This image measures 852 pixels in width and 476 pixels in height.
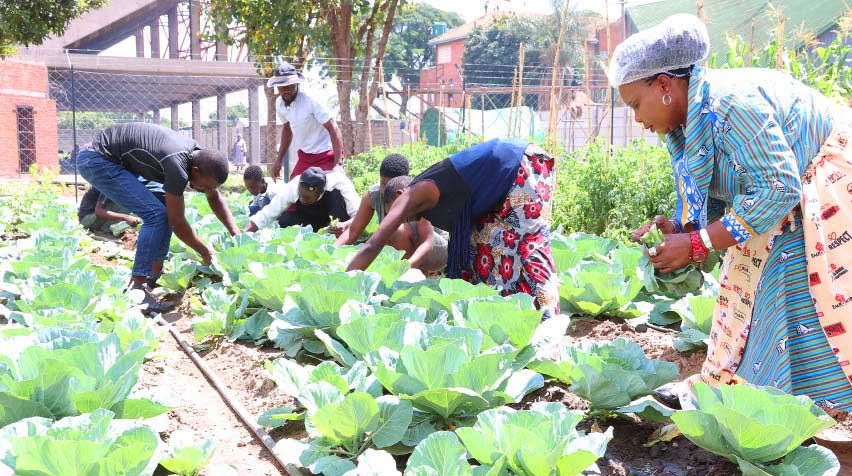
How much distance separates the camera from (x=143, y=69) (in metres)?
16.5

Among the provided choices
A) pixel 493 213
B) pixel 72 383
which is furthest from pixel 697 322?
pixel 72 383

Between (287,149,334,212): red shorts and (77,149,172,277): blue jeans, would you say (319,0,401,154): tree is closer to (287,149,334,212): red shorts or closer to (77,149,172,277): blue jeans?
(287,149,334,212): red shorts

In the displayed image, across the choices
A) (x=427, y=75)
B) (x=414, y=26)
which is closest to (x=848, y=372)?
(x=427, y=75)

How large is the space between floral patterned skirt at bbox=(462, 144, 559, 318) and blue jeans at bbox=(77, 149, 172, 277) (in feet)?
7.24

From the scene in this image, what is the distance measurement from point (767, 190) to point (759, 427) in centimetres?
56

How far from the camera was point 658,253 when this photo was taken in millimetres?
1961

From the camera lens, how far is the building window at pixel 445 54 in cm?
4450

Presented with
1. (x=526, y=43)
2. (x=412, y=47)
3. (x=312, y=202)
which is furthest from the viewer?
(x=412, y=47)

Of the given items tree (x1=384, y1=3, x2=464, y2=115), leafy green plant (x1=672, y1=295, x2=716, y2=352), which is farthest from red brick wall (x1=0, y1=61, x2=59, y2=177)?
tree (x1=384, y1=3, x2=464, y2=115)

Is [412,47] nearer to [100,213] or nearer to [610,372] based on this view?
[100,213]

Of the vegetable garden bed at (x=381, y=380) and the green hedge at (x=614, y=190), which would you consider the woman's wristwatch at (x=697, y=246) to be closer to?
the vegetable garden bed at (x=381, y=380)

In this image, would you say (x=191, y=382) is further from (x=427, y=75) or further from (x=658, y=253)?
(x=427, y=75)

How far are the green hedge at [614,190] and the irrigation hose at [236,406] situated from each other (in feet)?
9.02

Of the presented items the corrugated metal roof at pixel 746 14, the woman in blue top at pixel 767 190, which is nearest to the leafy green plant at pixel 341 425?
the woman in blue top at pixel 767 190
